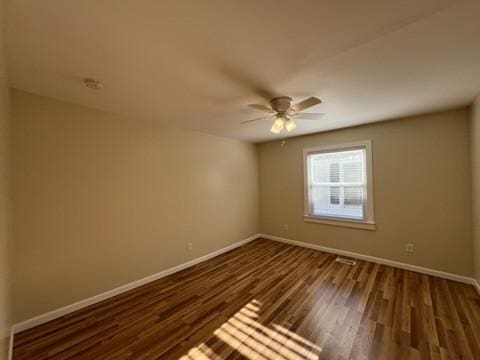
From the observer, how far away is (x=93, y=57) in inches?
56.9

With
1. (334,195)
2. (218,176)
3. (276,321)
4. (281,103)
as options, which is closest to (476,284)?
(334,195)

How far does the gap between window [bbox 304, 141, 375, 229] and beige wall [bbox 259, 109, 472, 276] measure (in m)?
0.13

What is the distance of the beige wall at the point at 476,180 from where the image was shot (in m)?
2.26

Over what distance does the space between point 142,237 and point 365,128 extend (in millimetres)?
3968

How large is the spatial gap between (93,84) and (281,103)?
185cm

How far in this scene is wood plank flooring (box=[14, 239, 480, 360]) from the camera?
162cm

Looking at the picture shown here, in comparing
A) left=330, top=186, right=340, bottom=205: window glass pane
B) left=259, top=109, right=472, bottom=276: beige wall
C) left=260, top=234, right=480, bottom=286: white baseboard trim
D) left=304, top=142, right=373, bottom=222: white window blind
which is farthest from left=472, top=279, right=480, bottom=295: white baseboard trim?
left=330, top=186, right=340, bottom=205: window glass pane

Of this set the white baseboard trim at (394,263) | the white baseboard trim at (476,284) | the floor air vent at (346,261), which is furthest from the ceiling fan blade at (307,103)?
the white baseboard trim at (476,284)

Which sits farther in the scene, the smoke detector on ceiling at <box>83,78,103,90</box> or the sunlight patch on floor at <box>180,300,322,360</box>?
the smoke detector on ceiling at <box>83,78,103,90</box>

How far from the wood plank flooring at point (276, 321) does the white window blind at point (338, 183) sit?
109cm

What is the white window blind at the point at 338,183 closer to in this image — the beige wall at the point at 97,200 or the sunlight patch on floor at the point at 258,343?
the beige wall at the point at 97,200

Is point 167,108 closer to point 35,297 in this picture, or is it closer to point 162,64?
point 162,64

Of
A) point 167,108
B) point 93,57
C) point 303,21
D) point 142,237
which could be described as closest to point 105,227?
point 142,237

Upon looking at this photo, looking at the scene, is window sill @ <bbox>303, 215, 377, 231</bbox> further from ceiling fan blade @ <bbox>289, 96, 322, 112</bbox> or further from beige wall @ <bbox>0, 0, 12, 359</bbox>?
beige wall @ <bbox>0, 0, 12, 359</bbox>
